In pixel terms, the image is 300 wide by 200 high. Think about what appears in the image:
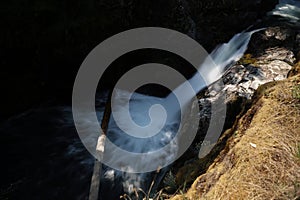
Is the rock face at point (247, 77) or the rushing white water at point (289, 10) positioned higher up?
the rushing white water at point (289, 10)

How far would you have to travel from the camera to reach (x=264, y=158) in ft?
9.14

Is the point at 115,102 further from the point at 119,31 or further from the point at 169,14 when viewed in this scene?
the point at 169,14

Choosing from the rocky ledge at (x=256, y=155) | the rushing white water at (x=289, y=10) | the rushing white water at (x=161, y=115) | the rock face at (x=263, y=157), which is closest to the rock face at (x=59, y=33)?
the rushing white water at (x=161, y=115)

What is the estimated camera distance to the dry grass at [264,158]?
2.55 meters

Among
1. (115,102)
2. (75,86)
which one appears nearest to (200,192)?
(115,102)

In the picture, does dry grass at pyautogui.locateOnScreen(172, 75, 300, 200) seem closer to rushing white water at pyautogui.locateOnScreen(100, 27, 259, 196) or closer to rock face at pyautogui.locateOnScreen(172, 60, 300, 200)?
rock face at pyautogui.locateOnScreen(172, 60, 300, 200)

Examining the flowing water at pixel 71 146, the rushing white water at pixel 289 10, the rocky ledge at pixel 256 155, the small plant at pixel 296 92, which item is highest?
the rushing white water at pixel 289 10

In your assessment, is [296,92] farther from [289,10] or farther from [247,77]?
[289,10]

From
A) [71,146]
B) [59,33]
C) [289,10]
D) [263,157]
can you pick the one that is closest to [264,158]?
[263,157]

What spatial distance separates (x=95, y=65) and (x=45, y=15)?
1631 mm

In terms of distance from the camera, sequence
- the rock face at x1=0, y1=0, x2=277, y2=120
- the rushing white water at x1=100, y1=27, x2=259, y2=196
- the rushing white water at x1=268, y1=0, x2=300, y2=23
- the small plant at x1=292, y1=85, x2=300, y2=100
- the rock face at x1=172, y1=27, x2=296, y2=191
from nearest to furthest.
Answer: the small plant at x1=292, y1=85, x2=300, y2=100
the rock face at x1=172, y1=27, x2=296, y2=191
the rushing white water at x1=100, y1=27, x2=259, y2=196
the rock face at x1=0, y1=0, x2=277, y2=120
the rushing white water at x1=268, y1=0, x2=300, y2=23

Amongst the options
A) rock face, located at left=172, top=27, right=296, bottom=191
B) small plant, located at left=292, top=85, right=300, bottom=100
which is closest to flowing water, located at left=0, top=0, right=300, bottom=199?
rock face, located at left=172, top=27, right=296, bottom=191

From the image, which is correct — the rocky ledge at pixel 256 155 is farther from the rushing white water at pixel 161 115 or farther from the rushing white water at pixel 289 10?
the rushing white water at pixel 289 10

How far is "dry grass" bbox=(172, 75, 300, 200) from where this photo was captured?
2547 millimetres
